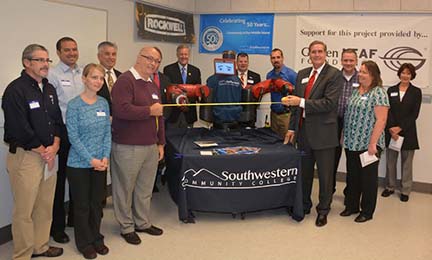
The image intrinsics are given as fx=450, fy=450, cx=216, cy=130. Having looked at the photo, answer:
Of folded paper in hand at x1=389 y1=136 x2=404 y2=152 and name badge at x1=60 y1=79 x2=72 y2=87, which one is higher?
name badge at x1=60 y1=79 x2=72 y2=87

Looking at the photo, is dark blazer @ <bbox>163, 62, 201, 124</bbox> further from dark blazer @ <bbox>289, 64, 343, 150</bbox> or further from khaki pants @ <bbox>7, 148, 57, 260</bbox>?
khaki pants @ <bbox>7, 148, 57, 260</bbox>

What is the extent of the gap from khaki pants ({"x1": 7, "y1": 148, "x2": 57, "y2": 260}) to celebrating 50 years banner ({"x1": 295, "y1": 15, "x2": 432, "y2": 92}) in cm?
378

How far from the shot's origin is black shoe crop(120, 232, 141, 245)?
3578 mm

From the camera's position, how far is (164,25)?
18.8ft

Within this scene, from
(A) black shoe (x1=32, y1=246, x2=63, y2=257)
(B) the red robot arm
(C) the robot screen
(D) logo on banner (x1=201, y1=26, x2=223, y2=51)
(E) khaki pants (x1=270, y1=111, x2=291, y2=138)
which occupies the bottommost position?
(A) black shoe (x1=32, y1=246, x2=63, y2=257)

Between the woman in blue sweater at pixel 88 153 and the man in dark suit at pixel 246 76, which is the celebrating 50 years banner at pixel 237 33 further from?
the woman in blue sweater at pixel 88 153

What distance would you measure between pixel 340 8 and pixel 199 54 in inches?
80.7

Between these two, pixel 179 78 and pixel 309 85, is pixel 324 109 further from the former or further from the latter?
pixel 179 78

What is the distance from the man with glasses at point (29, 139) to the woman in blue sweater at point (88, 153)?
0.50 feet

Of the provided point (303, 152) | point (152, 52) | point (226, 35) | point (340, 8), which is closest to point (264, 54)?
point (226, 35)

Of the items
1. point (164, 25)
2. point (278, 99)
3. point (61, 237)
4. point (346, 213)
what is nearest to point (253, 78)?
point (278, 99)

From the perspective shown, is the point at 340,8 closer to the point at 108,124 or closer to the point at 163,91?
the point at 163,91

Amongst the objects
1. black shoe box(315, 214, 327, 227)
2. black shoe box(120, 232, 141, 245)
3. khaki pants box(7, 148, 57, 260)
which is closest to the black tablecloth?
black shoe box(315, 214, 327, 227)

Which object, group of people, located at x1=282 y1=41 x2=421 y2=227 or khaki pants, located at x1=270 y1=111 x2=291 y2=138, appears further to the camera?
khaki pants, located at x1=270 y1=111 x2=291 y2=138
